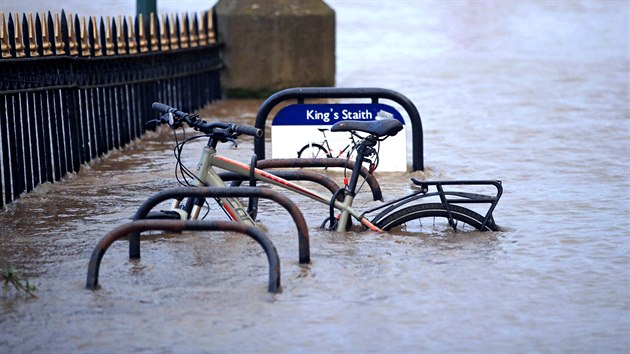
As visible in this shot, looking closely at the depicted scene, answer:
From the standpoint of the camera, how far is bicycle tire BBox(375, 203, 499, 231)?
26.9ft

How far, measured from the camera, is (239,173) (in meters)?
8.20

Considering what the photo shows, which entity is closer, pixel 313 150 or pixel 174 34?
pixel 313 150

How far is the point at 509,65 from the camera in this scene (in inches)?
797

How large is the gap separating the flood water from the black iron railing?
24 centimetres

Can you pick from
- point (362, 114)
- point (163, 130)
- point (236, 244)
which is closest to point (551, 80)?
point (163, 130)

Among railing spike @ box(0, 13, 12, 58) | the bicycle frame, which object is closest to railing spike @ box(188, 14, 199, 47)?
railing spike @ box(0, 13, 12, 58)

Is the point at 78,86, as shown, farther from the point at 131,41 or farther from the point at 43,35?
the point at 131,41

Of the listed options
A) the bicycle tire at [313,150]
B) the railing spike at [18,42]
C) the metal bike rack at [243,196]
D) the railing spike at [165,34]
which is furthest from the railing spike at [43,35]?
the railing spike at [165,34]

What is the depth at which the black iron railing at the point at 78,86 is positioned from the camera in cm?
952

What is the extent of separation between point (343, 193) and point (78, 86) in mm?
3455

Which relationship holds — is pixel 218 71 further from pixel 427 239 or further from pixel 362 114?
pixel 427 239

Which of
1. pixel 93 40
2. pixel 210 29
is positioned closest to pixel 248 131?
pixel 93 40

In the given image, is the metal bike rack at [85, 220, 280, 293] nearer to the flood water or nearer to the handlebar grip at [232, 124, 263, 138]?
the flood water

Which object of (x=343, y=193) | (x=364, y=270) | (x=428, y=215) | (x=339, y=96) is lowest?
(x=364, y=270)
